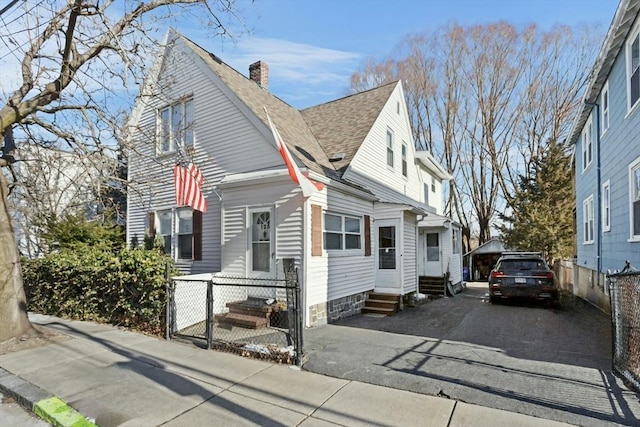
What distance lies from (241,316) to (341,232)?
333cm

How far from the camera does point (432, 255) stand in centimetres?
1517

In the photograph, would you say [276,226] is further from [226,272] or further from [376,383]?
[376,383]

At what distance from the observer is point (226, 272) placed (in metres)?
9.36

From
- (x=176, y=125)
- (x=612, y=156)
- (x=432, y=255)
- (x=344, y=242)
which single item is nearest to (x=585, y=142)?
(x=612, y=156)

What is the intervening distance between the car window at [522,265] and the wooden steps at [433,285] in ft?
11.5

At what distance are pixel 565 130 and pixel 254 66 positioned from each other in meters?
21.7

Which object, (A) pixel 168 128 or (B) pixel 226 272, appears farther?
(A) pixel 168 128

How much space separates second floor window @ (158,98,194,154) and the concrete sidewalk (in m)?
6.60

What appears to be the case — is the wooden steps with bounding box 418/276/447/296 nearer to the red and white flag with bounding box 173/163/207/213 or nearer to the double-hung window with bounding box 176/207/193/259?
the double-hung window with bounding box 176/207/193/259

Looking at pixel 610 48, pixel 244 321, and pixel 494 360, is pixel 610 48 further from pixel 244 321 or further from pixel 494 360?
pixel 244 321

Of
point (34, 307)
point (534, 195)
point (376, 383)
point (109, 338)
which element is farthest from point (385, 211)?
point (534, 195)

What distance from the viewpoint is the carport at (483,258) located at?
82.2 feet

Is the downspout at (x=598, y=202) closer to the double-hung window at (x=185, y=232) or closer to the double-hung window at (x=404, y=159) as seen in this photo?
the double-hung window at (x=404, y=159)

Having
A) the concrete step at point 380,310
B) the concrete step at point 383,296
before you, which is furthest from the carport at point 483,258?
the concrete step at point 380,310
